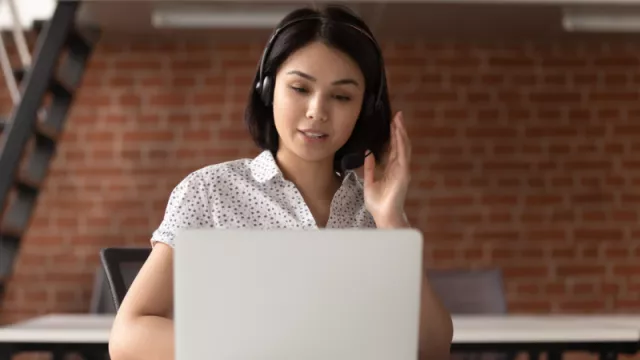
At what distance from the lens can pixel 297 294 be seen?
938 mm

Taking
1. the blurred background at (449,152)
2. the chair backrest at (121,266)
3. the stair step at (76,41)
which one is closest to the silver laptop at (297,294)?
the chair backrest at (121,266)

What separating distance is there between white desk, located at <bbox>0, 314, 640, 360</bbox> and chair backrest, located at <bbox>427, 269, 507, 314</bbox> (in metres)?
0.39

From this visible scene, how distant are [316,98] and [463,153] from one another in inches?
Answer: 123

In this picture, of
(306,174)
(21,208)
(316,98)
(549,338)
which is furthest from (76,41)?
(316,98)

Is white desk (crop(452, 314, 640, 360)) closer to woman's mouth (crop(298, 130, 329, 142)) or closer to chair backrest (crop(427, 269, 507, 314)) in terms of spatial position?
chair backrest (crop(427, 269, 507, 314))

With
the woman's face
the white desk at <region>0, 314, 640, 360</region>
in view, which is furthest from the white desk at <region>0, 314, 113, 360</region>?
the woman's face

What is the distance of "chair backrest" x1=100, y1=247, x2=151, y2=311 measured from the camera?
62.9 inches

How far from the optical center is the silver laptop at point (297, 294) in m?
0.92

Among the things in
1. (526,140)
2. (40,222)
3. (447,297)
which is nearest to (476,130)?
(526,140)

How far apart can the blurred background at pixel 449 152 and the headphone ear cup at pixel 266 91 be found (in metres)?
2.82

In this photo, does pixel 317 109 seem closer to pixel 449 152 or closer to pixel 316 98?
pixel 316 98

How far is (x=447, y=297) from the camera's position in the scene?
328 cm

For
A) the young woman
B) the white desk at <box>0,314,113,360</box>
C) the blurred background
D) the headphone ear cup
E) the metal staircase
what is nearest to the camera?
the young woman

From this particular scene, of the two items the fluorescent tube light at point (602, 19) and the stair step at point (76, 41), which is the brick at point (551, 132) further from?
the stair step at point (76, 41)
